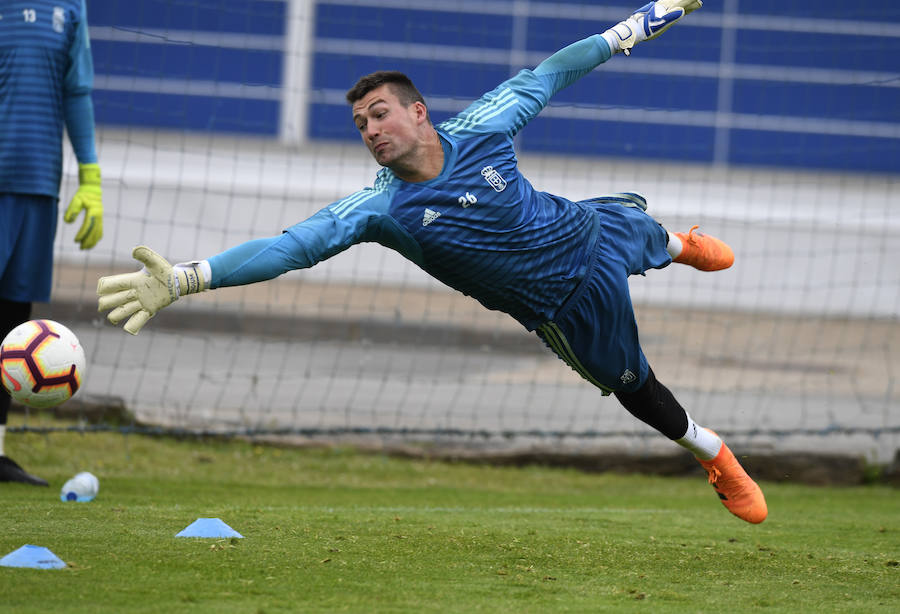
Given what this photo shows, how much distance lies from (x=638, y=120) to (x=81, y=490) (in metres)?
11.8

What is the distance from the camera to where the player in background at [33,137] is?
17.7 ft

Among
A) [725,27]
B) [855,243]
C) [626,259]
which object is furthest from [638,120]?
[626,259]

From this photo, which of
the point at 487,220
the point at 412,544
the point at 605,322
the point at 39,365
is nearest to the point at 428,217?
the point at 487,220

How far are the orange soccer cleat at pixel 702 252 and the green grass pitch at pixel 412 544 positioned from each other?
1206 millimetres

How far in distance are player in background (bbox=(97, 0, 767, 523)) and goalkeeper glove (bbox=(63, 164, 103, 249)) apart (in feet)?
6.95

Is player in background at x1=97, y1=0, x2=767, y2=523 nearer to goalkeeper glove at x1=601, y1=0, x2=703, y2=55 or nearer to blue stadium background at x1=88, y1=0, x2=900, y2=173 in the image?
goalkeeper glove at x1=601, y1=0, x2=703, y2=55

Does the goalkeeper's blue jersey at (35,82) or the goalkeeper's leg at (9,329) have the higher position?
the goalkeeper's blue jersey at (35,82)

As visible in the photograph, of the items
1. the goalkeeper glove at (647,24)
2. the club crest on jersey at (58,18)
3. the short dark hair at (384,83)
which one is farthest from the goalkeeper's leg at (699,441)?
the club crest on jersey at (58,18)

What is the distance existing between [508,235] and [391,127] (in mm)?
591

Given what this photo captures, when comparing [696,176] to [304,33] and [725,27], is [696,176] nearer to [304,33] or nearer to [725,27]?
[725,27]

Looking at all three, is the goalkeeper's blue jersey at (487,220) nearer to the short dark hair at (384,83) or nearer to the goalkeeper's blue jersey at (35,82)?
the short dark hair at (384,83)

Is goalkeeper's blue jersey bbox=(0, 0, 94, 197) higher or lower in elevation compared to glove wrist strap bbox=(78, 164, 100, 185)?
higher

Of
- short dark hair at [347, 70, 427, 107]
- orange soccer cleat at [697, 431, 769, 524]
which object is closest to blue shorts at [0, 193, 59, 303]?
short dark hair at [347, 70, 427, 107]

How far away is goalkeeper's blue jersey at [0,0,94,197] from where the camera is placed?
5379mm
